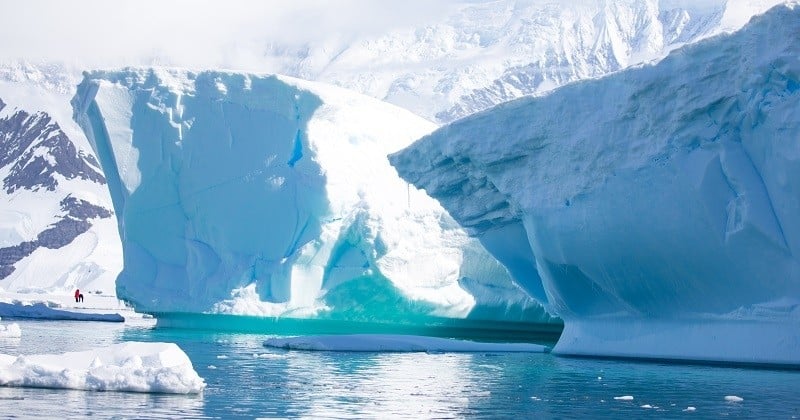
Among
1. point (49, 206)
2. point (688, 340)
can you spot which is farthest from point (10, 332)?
point (49, 206)

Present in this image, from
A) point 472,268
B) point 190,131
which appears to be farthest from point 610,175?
point 190,131

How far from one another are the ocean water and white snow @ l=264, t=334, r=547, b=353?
39.2 inches

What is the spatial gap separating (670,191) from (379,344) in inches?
275

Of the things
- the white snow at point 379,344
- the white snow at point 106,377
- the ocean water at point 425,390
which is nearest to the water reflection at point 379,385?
the ocean water at point 425,390

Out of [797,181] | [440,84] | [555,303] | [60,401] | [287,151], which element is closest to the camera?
[60,401]

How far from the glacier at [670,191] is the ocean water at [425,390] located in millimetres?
701

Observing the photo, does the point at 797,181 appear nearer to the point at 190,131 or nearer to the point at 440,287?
the point at 440,287

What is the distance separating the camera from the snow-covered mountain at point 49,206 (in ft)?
240

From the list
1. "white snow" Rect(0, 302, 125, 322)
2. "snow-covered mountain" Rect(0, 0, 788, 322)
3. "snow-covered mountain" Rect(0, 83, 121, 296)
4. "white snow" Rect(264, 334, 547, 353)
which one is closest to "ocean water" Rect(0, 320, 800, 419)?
"white snow" Rect(264, 334, 547, 353)

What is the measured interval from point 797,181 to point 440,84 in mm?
83402

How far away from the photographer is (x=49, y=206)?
89.1m

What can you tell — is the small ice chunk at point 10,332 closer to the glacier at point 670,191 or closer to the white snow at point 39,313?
the glacier at point 670,191

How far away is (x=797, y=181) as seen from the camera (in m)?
16.3

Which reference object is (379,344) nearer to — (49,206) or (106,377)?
(106,377)
